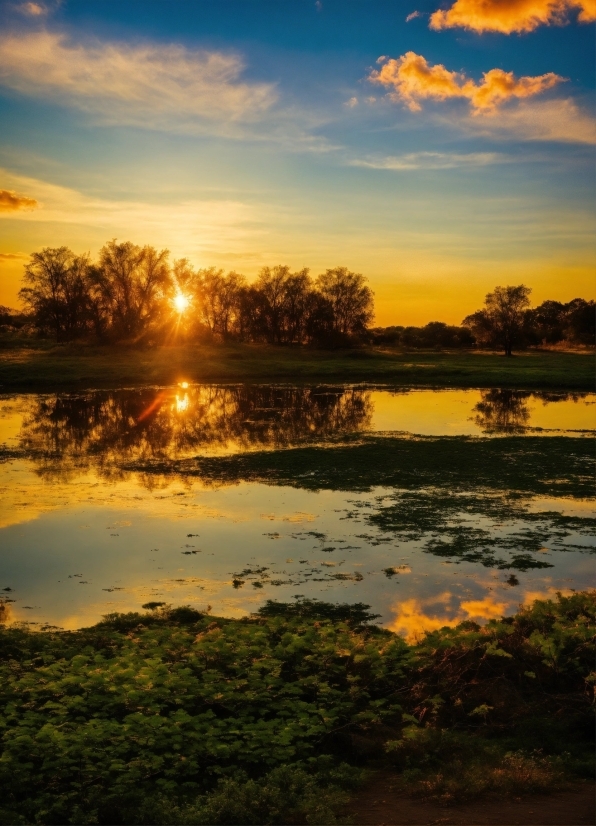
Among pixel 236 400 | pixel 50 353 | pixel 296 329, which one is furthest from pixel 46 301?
pixel 236 400

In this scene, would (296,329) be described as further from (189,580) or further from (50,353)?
(189,580)

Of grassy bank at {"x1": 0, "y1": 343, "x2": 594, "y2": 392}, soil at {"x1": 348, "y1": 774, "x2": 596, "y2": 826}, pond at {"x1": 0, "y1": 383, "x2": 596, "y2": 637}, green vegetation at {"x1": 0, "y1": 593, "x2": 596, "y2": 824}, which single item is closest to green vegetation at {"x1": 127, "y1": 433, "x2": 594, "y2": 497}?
pond at {"x1": 0, "y1": 383, "x2": 596, "y2": 637}

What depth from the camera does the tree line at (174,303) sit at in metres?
106

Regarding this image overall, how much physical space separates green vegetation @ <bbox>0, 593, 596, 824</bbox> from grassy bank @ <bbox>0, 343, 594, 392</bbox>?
5592 cm

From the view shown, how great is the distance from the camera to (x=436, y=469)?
28.6 meters

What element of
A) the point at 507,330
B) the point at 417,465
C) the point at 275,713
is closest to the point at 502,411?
the point at 417,465

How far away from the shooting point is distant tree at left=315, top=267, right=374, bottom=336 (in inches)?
5015

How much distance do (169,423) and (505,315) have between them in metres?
84.7

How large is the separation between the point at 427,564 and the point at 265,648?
20.4ft

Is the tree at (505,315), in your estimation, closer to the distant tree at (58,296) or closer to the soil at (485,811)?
the distant tree at (58,296)

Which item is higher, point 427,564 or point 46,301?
point 46,301

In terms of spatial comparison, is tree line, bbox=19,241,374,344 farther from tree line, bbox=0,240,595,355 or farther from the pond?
the pond

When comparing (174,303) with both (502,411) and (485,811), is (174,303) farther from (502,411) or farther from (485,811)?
(485,811)

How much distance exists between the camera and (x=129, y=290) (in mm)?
109125
